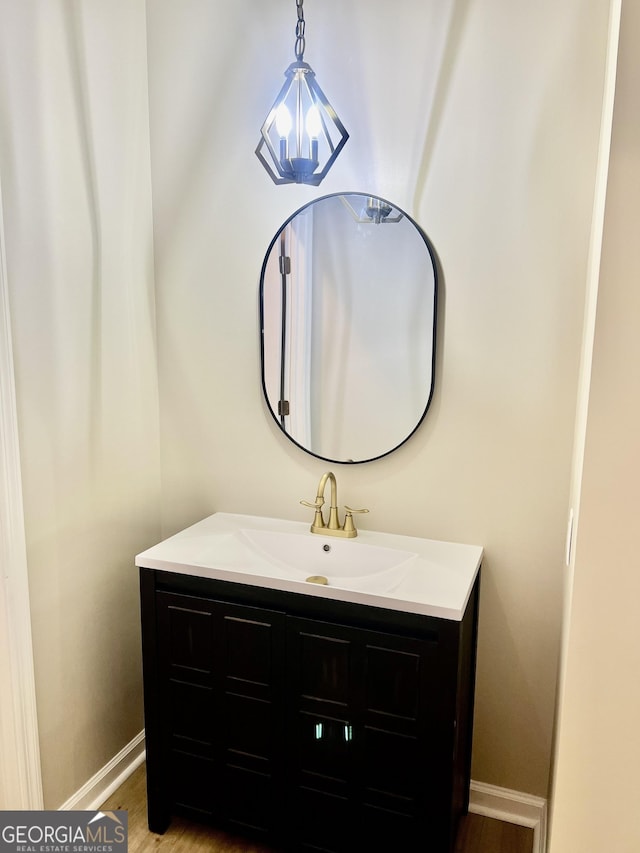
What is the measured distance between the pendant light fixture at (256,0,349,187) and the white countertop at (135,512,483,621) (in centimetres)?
107

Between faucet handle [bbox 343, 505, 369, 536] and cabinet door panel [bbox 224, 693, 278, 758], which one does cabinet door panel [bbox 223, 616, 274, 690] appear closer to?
cabinet door panel [bbox 224, 693, 278, 758]

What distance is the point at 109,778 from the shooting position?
211 cm

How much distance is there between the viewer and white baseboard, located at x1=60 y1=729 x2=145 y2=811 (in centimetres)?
198

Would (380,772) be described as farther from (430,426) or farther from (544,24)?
(544,24)

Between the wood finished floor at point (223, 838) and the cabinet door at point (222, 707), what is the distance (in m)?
0.12

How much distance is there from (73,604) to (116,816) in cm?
70

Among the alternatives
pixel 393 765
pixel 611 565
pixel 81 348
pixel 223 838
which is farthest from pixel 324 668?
pixel 81 348

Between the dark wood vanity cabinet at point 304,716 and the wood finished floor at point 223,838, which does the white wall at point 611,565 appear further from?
the wood finished floor at point 223,838

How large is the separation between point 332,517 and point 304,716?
23.1 inches

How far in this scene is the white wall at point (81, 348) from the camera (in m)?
1.70

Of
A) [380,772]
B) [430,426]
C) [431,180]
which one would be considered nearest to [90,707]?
[380,772]

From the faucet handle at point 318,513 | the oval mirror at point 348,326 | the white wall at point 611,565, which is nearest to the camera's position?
the white wall at point 611,565

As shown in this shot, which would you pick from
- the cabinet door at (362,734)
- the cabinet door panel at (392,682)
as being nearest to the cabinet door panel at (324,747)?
the cabinet door at (362,734)

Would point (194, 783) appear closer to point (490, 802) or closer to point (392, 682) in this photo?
point (392, 682)
